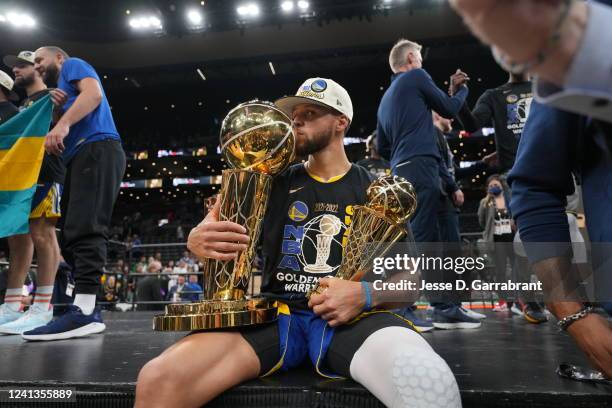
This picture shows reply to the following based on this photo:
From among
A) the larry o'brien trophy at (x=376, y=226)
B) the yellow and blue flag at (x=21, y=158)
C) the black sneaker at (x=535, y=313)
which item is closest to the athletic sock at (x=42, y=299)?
the yellow and blue flag at (x=21, y=158)

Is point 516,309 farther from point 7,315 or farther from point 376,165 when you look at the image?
point 7,315

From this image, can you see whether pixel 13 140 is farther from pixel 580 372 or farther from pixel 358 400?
pixel 580 372

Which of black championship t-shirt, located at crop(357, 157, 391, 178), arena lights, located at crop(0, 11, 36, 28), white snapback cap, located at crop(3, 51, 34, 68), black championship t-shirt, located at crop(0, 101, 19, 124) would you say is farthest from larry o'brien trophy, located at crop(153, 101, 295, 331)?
arena lights, located at crop(0, 11, 36, 28)

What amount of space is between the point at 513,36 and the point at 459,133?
61.1 feet

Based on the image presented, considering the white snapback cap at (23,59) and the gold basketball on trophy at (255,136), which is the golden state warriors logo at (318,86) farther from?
the white snapback cap at (23,59)

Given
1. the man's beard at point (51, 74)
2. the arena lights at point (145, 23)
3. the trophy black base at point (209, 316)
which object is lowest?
the trophy black base at point (209, 316)

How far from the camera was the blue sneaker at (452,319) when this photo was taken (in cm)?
232

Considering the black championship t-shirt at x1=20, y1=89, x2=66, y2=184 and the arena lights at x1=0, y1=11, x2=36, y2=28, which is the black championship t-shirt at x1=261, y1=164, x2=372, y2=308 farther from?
the arena lights at x1=0, y1=11, x2=36, y2=28

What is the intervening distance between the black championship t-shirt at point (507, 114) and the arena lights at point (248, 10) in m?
9.44

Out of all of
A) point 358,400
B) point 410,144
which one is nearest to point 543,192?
point 358,400

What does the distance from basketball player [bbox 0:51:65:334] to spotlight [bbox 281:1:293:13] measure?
29.8 feet

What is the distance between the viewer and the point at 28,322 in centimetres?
219

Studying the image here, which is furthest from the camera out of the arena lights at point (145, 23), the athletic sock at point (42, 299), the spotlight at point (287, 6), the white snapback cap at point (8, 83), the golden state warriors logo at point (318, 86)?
the arena lights at point (145, 23)

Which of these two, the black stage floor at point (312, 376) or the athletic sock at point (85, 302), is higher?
the athletic sock at point (85, 302)
